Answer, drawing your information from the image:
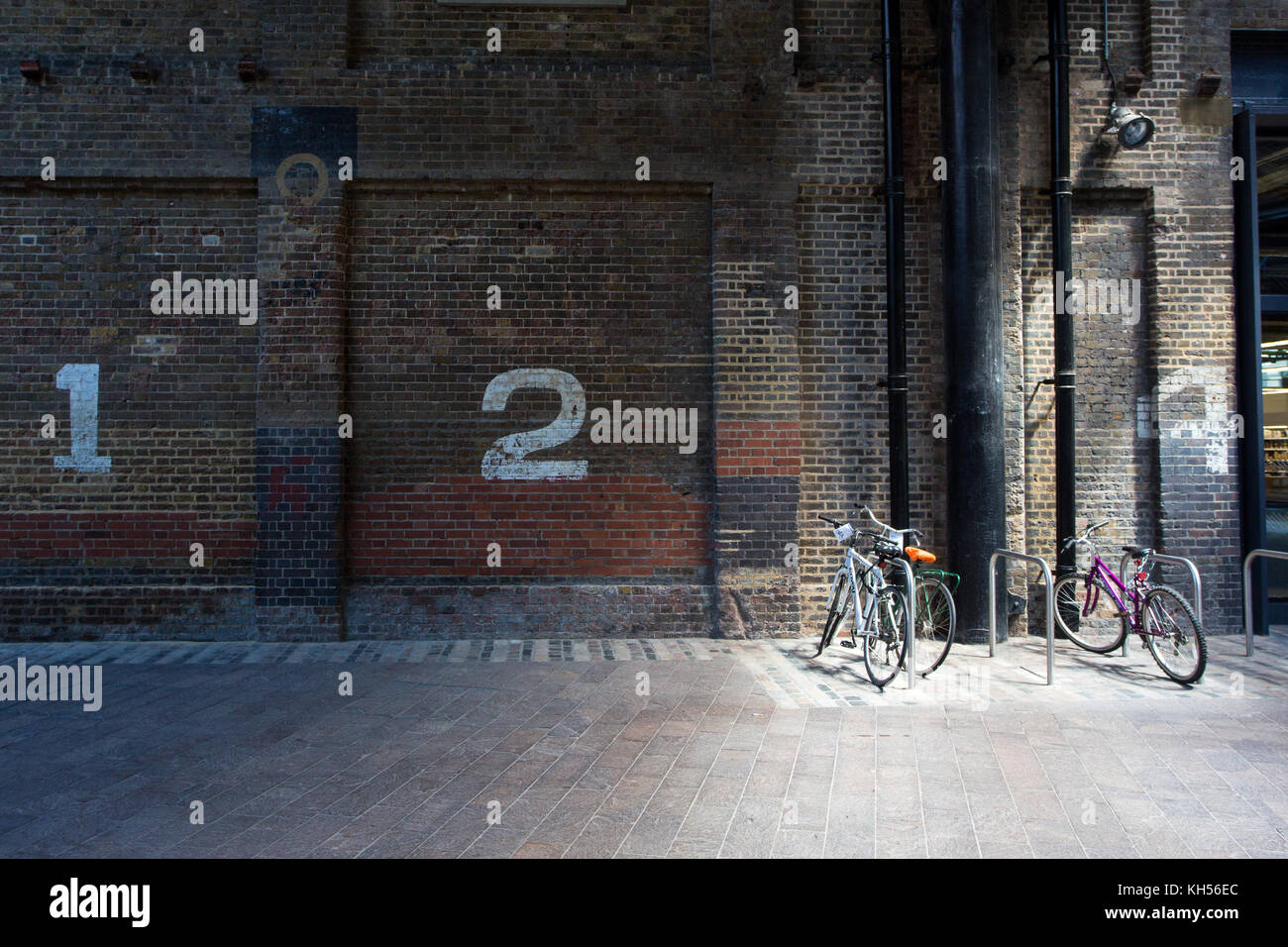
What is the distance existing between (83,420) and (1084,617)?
924cm

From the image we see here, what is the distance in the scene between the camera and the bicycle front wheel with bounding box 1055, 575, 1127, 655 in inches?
323

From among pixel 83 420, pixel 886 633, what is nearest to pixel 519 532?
pixel 886 633

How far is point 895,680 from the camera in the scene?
7223 millimetres

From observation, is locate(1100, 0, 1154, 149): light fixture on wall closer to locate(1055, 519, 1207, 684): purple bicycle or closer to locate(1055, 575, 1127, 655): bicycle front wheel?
locate(1055, 519, 1207, 684): purple bicycle

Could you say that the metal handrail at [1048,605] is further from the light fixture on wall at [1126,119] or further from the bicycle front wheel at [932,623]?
the light fixture on wall at [1126,119]

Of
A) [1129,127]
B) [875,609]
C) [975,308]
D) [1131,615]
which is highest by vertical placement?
[1129,127]

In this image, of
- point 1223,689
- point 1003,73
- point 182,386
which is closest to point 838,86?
point 1003,73

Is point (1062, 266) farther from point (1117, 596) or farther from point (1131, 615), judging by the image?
point (1131, 615)

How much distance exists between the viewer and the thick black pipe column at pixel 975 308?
852cm

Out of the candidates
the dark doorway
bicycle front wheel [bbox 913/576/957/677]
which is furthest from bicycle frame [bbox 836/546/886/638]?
the dark doorway

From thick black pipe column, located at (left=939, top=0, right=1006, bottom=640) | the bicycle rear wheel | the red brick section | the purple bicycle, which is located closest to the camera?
the purple bicycle

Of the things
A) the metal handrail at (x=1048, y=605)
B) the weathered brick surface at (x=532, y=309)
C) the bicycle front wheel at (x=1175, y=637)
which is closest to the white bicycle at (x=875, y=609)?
the metal handrail at (x=1048, y=605)

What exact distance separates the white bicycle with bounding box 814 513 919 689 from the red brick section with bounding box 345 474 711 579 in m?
1.50

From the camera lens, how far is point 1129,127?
28.8ft
